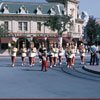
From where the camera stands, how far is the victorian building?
5962cm

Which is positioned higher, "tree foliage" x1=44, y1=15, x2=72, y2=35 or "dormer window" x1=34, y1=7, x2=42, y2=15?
→ "dormer window" x1=34, y1=7, x2=42, y2=15

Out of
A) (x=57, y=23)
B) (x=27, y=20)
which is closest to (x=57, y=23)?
(x=57, y=23)

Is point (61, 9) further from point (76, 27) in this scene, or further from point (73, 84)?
point (73, 84)

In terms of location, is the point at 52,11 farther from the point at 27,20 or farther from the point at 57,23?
the point at 57,23

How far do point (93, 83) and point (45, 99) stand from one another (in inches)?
181

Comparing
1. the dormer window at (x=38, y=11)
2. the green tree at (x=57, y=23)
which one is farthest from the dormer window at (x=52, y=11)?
the green tree at (x=57, y=23)

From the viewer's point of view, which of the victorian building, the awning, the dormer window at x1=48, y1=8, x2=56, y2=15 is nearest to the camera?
the awning

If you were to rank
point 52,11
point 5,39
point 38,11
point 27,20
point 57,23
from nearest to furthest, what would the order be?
1. point 57,23
2. point 5,39
3. point 27,20
4. point 38,11
5. point 52,11

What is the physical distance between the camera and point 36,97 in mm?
10391

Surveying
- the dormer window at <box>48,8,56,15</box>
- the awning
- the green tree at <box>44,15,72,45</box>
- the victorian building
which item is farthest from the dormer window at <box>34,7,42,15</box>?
the awning

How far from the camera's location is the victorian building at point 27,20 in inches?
2347

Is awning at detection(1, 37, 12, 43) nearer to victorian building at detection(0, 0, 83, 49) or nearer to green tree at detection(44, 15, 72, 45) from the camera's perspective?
victorian building at detection(0, 0, 83, 49)

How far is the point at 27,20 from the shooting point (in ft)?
199

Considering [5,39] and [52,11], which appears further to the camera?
[52,11]
